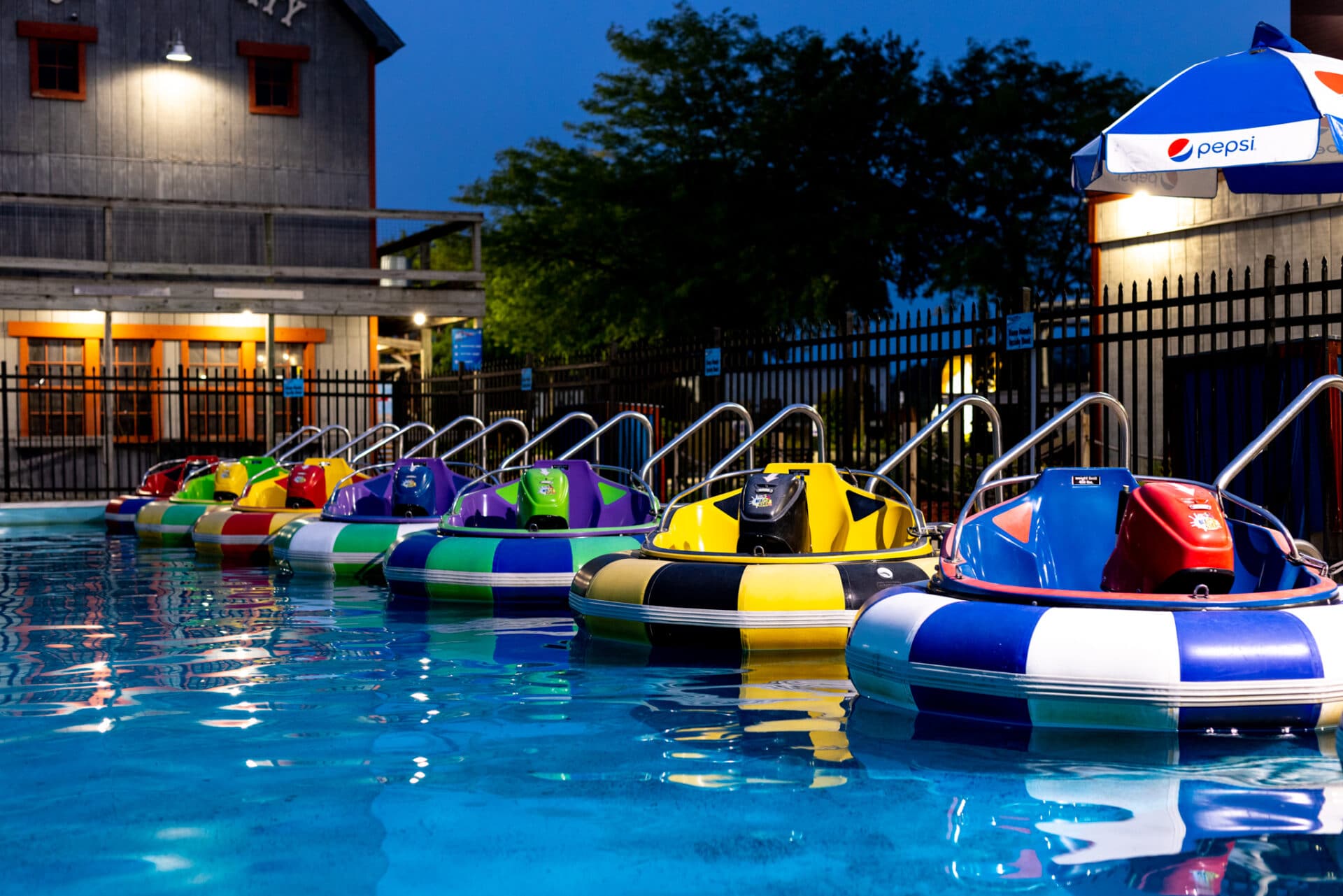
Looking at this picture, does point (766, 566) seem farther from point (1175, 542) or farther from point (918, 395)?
point (918, 395)

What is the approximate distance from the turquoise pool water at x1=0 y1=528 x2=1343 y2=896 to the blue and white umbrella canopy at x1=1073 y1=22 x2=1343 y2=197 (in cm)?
344

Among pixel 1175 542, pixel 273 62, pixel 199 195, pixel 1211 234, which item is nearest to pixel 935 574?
pixel 1175 542

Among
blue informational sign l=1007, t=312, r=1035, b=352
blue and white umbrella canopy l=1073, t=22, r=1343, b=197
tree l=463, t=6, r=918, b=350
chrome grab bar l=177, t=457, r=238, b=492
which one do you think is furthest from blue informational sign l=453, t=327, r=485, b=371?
blue and white umbrella canopy l=1073, t=22, r=1343, b=197

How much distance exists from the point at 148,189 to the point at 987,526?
69.1ft

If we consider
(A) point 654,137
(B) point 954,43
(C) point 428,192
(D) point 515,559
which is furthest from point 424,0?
(D) point 515,559

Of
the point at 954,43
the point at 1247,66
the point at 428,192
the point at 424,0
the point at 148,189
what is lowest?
the point at 1247,66

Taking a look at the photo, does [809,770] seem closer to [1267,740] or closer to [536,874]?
[536,874]

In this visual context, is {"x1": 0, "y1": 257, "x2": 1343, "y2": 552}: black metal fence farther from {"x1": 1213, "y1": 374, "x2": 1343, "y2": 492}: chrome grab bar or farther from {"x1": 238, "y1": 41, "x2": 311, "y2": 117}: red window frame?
{"x1": 238, "y1": 41, "x2": 311, "y2": 117}: red window frame

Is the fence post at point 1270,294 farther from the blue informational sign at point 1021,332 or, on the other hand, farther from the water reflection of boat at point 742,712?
the water reflection of boat at point 742,712

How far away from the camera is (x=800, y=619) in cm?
739

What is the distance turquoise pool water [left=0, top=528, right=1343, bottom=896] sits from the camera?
3.82m

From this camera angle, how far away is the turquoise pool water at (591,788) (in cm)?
382

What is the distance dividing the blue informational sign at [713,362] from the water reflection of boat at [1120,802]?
28.0 ft

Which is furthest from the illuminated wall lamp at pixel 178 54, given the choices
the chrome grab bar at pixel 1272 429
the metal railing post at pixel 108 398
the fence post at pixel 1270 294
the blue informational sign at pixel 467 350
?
the chrome grab bar at pixel 1272 429
